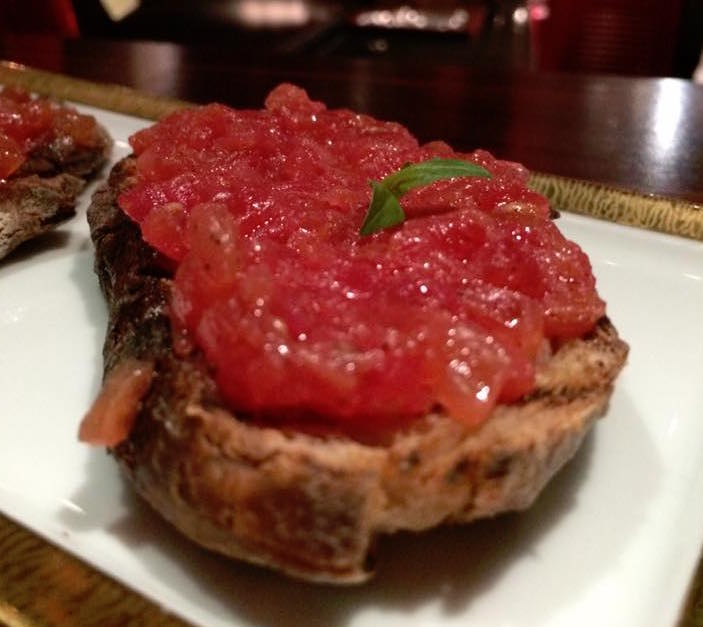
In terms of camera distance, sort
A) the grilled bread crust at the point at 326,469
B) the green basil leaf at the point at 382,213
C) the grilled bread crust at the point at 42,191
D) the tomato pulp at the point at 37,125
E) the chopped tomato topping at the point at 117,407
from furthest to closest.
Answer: the tomato pulp at the point at 37,125, the grilled bread crust at the point at 42,191, the green basil leaf at the point at 382,213, the chopped tomato topping at the point at 117,407, the grilled bread crust at the point at 326,469

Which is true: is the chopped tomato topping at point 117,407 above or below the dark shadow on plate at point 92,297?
above

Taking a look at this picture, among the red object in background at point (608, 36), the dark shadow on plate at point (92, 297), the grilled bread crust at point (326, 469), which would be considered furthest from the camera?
the red object in background at point (608, 36)

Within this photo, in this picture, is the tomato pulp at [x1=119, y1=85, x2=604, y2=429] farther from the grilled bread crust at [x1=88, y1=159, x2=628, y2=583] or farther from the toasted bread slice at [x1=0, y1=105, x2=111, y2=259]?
the toasted bread slice at [x1=0, y1=105, x2=111, y2=259]

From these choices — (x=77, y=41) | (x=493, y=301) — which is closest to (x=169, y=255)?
(x=493, y=301)

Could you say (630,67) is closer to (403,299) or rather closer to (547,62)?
(547,62)

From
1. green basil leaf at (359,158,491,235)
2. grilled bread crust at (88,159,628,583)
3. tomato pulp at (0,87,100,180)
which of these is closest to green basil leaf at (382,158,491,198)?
green basil leaf at (359,158,491,235)

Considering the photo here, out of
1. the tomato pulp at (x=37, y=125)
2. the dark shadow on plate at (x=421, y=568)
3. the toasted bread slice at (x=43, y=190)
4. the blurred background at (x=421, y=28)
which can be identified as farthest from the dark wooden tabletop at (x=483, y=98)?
the dark shadow on plate at (x=421, y=568)

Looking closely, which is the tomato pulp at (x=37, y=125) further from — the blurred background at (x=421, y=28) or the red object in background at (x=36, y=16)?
the red object in background at (x=36, y=16)
